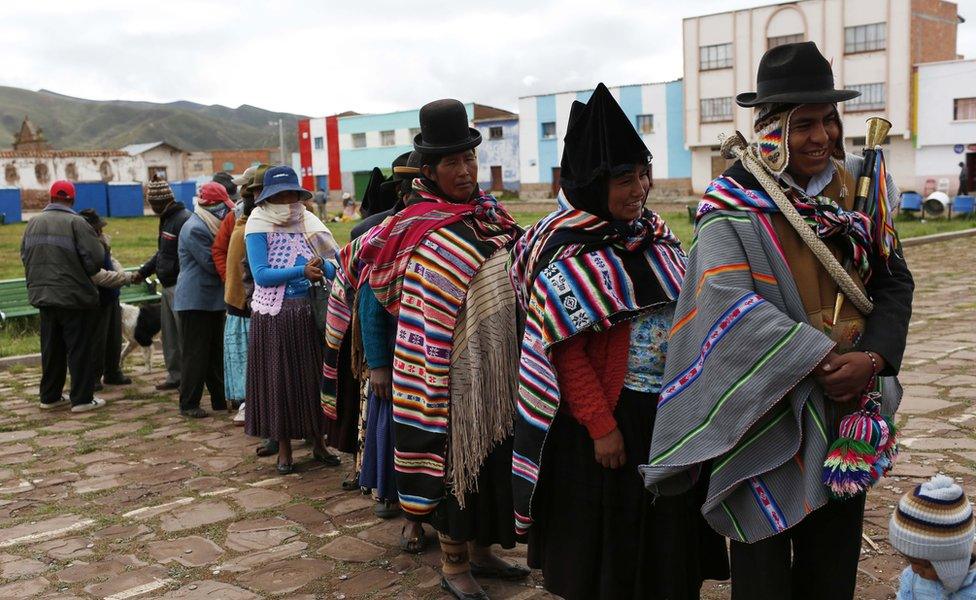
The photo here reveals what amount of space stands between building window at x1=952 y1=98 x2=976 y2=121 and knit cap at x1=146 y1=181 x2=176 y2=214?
40108mm

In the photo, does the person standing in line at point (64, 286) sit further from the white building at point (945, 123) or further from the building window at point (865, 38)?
the building window at point (865, 38)

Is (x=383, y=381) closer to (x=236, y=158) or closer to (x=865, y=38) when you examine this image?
(x=865, y=38)

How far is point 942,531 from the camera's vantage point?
2.67 m

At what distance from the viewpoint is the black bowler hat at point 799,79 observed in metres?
2.77

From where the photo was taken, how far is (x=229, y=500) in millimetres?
5676

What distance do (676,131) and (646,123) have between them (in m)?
2.05

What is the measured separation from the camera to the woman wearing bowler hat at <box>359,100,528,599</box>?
3895mm

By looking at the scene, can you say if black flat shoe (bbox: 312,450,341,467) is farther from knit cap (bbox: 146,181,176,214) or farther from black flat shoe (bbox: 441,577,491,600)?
knit cap (bbox: 146,181,176,214)

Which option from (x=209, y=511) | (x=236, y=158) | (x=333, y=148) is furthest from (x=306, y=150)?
(x=209, y=511)

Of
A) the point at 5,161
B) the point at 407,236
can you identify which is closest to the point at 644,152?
the point at 407,236

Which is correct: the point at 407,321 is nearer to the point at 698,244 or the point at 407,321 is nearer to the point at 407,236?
the point at 407,236

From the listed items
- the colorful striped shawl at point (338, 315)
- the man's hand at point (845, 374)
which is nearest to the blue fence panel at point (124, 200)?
the colorful striped shawl at point (338, 315)

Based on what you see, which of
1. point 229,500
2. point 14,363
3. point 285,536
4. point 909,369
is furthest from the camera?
point 14,363

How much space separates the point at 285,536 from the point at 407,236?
1989mm
